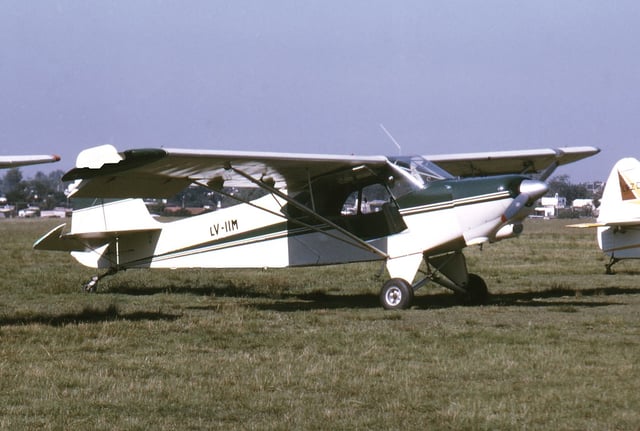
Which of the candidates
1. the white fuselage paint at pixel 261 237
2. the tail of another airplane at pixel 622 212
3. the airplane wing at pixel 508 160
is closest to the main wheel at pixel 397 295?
the white fuselage paint at pixel 261 237

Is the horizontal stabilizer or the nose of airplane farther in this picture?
the horizontal stabilizer

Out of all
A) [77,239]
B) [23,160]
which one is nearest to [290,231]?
[77,239]

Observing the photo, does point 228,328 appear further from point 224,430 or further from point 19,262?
point 19,262

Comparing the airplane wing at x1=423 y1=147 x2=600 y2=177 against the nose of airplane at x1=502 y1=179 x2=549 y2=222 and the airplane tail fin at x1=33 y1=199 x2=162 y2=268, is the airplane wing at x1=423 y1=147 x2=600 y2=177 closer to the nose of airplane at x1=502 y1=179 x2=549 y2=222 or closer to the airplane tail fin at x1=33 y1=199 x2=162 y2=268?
the nose of airplane at x1=502 y1=179 x2=549 y2=222

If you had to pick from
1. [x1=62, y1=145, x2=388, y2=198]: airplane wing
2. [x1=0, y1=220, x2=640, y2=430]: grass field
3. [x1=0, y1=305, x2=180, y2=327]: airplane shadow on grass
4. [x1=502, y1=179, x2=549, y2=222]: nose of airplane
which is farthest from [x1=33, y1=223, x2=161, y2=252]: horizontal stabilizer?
[x1=502, y1=179, x2=549, y2=222]: nose of airplane

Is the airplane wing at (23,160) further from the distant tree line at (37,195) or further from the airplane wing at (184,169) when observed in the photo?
the distant tree line at (37,195)

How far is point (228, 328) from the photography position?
31.4 ft

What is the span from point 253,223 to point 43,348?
6121mm

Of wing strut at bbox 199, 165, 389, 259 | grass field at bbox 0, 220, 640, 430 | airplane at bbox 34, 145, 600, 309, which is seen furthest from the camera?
wing strut at bbox 199, 165, 389, 259

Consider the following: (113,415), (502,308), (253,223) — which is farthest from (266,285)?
(113,415)

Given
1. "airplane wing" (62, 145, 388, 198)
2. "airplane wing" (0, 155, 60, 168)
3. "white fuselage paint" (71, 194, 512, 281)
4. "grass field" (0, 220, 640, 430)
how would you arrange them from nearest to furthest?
"grass field" (0, 220, 640, 430), "airplane wing" (0, 155, 60, 168), "airplane wing" (62, 145, 388, 198), "white fuselage paint" (71, 194, 512, 281)

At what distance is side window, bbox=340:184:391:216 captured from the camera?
1257 centimetres

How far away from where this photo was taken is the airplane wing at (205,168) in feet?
33.1

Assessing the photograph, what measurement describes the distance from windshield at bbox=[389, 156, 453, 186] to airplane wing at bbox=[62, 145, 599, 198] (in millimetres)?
160
